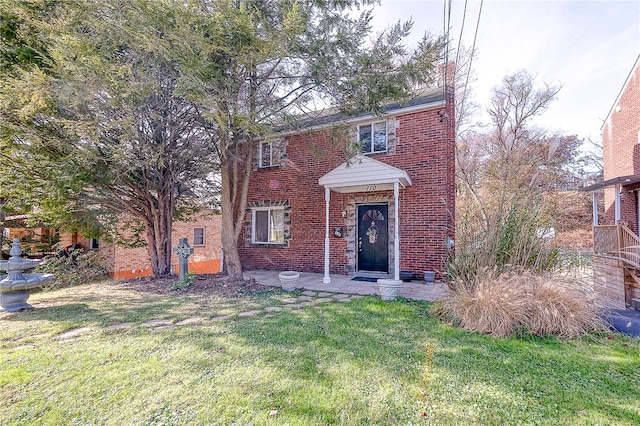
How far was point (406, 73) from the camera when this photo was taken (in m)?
6.37

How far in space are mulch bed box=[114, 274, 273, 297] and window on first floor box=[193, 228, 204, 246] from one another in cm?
675

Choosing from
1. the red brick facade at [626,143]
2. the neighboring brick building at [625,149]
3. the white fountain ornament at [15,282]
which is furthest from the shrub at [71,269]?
the red brick facade at [626,143]

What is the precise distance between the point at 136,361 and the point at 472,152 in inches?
777

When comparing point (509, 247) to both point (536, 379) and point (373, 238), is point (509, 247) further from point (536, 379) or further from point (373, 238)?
point (373, 238)

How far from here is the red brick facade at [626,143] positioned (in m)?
9.91

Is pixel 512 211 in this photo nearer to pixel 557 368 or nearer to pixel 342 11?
pixel 557 368

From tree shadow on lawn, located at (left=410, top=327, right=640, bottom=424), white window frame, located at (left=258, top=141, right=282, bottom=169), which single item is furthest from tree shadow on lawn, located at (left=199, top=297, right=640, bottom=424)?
white window frame, located at (left=258, top=141, right=282, bottom=169)

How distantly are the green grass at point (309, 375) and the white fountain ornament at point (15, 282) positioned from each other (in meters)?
A: 0.85

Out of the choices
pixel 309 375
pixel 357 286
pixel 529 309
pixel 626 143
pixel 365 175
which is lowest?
pixel 357 286

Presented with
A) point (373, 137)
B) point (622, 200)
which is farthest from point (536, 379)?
point (622, 200)

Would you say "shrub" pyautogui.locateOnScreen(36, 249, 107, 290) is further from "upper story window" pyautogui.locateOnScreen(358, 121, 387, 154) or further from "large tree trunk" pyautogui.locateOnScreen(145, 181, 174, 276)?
"upper story window" pyautogui.locateOnScreen(358, 121, 387, 154)

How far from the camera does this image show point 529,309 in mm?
4086

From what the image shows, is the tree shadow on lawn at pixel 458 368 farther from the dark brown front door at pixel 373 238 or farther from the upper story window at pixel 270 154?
the upper story window at pixel 270 154

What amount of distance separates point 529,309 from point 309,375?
3251mm
